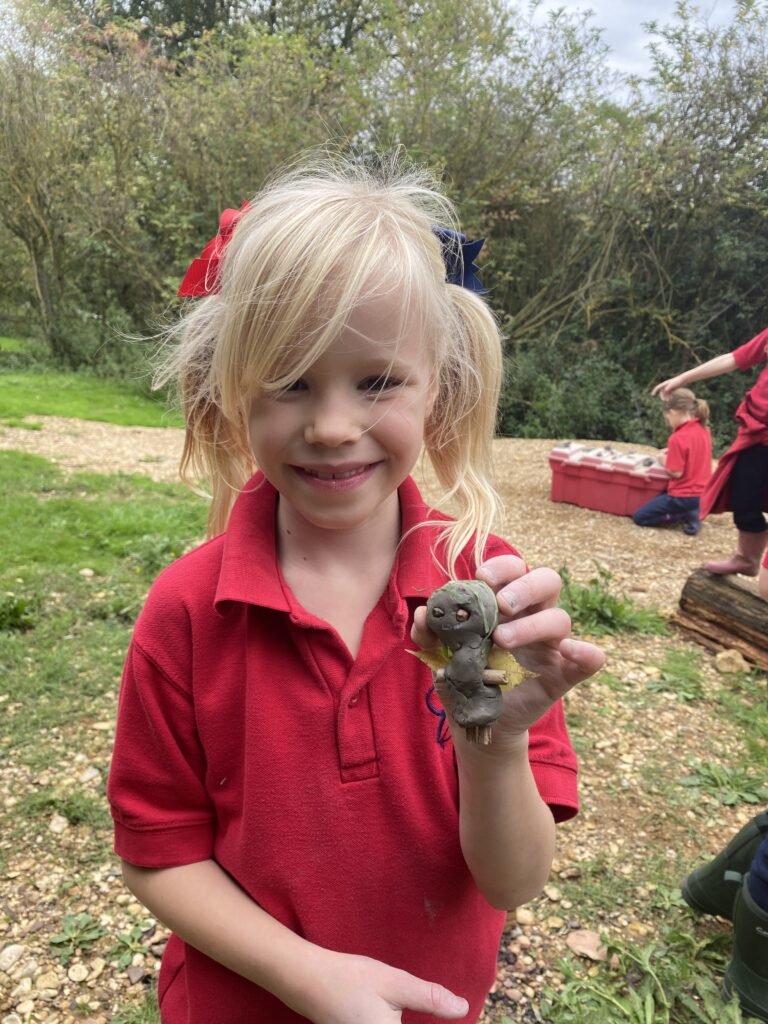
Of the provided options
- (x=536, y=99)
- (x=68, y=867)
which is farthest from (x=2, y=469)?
(x=536, y=99)

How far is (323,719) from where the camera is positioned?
3.94ft

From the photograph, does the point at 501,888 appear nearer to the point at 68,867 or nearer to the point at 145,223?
the point at 68,867

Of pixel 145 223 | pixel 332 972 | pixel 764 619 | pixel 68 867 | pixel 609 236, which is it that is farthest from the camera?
pixel 145 223

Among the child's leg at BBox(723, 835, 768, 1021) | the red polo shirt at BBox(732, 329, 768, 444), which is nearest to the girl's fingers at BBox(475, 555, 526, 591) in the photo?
the child's leg at BBox(723, 835, 768, 1021)

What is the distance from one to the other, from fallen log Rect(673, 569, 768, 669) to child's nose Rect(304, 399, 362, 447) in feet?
13.0

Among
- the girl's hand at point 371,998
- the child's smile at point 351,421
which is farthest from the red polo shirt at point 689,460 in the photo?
the girl's hand at point 371,998

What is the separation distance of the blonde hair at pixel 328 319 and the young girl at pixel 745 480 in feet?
13.1

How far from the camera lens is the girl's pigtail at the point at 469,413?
1.48 meters

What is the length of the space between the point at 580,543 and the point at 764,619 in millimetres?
2265

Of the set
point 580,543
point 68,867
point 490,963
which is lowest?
point 68,867

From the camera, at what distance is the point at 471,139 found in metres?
11.6

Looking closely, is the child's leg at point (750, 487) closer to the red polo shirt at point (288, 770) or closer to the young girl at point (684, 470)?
the young girl at point (684, 470)

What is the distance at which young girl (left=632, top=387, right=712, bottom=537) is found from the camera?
6762 millimetres

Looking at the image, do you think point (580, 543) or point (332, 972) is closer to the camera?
point (332, 972)
